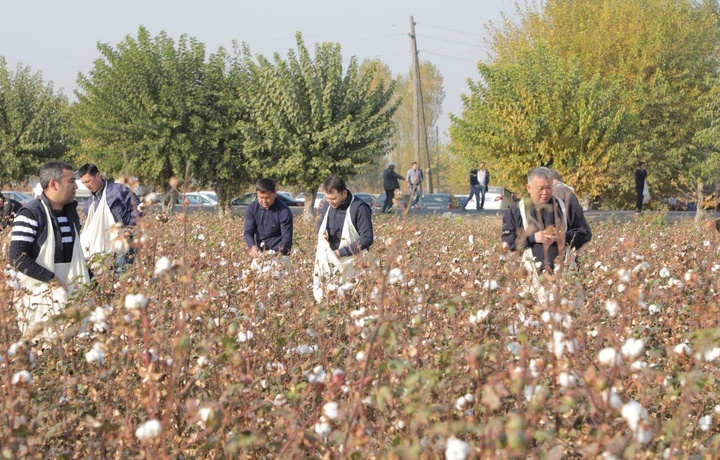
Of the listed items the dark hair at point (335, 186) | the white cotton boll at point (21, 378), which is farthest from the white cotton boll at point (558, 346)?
the dark hair at point (335, 186)

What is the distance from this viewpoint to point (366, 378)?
2.67 m

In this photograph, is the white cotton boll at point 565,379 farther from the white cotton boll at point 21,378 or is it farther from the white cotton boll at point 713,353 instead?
the white cotton boll at point 21,378

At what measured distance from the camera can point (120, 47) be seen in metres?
29.5

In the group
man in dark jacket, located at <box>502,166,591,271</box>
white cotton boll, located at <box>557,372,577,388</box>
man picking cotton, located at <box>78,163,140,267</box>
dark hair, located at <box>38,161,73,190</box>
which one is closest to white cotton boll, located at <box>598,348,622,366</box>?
white cotton boll, located at <box>557,372,577,388</box>

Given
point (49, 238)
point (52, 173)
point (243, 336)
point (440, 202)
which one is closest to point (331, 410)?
point (243, 336)

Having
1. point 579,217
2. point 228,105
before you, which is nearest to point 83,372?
point 579,217

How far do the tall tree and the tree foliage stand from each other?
847cm

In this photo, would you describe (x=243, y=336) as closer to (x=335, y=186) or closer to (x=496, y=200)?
(x=335, y=186)

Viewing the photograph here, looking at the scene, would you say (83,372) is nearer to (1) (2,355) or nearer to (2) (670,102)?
(1) (2,355)

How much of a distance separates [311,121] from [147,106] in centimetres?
510

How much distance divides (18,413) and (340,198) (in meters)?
4.63

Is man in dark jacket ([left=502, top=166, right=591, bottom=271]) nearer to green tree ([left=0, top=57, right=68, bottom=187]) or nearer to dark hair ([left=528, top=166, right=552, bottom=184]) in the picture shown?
dark hair ([left=528, top=166, right=552, bottom=184])

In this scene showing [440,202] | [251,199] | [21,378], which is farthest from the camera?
[251,199]

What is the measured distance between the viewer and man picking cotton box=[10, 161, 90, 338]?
18.8ft
